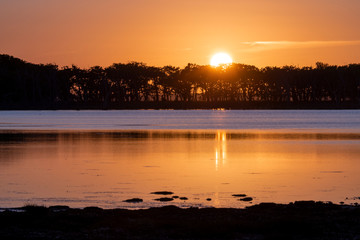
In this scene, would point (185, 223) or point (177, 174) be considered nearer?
point (185, 223)

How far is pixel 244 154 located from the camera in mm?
41312

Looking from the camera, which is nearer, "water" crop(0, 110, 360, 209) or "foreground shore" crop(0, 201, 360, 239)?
"foreground shore" crop(0, 201, 360, 239)

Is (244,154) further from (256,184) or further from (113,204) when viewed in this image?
(113,204)

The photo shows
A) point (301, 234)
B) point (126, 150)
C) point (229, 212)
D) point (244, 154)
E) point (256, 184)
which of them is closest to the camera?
point (301, 234)

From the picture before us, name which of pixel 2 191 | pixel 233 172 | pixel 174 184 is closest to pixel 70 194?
pixel 2 191

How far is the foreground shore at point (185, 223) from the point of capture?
50.5 feet

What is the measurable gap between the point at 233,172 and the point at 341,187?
6.68m

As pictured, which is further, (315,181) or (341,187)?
(315,181)

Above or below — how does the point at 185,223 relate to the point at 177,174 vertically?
above

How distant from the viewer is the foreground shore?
15391 millimetres

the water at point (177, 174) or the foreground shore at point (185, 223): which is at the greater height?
the foreground shore at point (185, 223)

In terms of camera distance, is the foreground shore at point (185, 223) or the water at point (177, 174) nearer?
the foreground shore at point (185, 223)

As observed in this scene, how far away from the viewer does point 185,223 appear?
652 inches

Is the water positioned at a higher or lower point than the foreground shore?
lower
